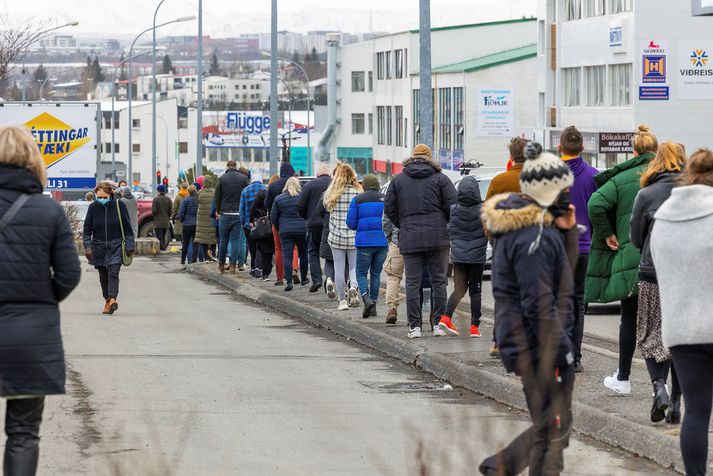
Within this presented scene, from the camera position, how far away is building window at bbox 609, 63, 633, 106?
52625 millimetres

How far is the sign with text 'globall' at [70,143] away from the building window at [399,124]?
177 feet

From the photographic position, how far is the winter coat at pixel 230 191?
23422mm

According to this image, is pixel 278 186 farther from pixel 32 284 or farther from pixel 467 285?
pixel 32 284

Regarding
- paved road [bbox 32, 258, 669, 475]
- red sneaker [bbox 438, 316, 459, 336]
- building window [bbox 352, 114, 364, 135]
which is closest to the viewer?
paved road [bbox 32, 258, 669, 475]

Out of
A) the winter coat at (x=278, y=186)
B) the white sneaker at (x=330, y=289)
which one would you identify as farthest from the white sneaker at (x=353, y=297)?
the winter coat at (x=278, y=186)

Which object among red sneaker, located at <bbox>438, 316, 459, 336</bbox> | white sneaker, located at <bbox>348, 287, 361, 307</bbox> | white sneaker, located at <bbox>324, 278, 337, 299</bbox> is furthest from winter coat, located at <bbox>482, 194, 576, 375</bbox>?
white sneaker, located at <bbox>324, 278, 337, 299</bbox>

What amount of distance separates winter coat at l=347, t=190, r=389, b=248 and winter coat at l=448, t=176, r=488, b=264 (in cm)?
239

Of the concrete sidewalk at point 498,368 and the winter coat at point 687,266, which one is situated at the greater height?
the winter coat at point 687,266

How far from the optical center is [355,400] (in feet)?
34.2

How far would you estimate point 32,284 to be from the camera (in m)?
6.36

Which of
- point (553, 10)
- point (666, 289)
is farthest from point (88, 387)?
point (553, 10)

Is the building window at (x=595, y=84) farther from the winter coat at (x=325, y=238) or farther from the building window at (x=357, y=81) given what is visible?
the building window at (x=357, y=81)

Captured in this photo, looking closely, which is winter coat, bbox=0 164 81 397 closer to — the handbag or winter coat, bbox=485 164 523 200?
winter coat, bbox=485 164 523 200

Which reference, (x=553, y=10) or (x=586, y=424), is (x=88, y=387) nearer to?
(x=586, y=424)
